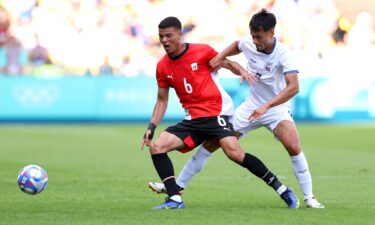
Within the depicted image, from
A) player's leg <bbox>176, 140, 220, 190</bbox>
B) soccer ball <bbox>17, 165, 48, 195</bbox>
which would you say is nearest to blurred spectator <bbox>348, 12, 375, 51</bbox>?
player's leg <bbox>176, 140, 220, 190</bbox>

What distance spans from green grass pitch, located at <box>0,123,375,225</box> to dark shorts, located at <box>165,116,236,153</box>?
0.69 m

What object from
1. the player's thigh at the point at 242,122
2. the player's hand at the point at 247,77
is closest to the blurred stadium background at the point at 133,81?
the player's thigh at the point at 242,122

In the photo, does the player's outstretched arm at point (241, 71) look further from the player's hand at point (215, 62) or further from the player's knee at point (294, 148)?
the player's knee at point (294, 148)

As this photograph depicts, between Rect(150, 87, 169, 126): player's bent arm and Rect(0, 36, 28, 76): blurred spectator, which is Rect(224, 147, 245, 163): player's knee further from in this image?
Rect(0, 36, 28, 76): blurred spectator

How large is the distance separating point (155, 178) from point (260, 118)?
3.61 meters

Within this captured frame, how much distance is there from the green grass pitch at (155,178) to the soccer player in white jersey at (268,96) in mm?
372

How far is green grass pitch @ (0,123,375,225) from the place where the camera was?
7996 mm

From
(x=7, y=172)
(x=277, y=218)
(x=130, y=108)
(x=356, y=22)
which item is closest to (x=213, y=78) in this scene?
(x=277, y=218)

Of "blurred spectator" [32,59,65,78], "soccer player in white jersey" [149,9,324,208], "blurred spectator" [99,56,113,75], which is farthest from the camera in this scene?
"blurred spectator" [99,56,113,75]

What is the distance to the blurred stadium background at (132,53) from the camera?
2495 cm

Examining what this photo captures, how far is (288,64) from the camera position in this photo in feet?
28.3

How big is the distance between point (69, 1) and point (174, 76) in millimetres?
19151

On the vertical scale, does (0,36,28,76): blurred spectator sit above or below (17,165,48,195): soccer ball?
below

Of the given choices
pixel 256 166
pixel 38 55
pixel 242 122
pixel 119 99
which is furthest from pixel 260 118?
pixel 38 55
